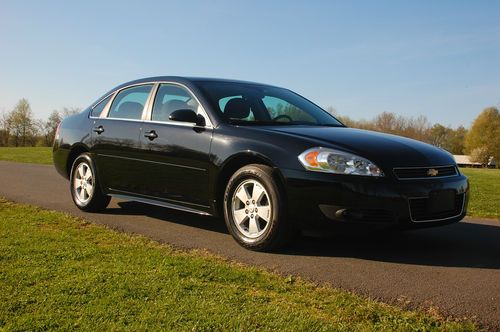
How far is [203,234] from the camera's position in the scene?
5.20 meters

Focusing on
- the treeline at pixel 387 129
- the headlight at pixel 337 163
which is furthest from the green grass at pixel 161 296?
the treeline at pixel 387 129

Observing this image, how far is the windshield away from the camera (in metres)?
5.20

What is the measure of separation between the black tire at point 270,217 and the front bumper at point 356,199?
93 millimetres

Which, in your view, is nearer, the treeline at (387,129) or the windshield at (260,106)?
the windshield at (260,106)

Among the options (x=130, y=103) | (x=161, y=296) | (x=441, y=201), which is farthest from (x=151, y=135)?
(x=441, y=201)

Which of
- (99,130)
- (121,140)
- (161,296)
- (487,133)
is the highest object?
(487,133)

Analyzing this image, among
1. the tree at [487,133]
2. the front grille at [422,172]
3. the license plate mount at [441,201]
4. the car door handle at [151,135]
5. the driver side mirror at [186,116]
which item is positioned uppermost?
the tree at [487,133]

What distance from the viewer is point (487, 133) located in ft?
281

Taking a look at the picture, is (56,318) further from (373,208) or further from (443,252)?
(443,252)

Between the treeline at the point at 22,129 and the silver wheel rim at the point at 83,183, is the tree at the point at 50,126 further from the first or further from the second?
the silver wheel rim at the point at 83,183

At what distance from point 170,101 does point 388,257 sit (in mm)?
2814

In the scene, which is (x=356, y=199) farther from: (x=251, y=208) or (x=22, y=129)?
(x=22, y=129)

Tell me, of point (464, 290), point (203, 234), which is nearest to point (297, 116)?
point (203, 234)

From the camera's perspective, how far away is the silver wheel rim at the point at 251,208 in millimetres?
4410
